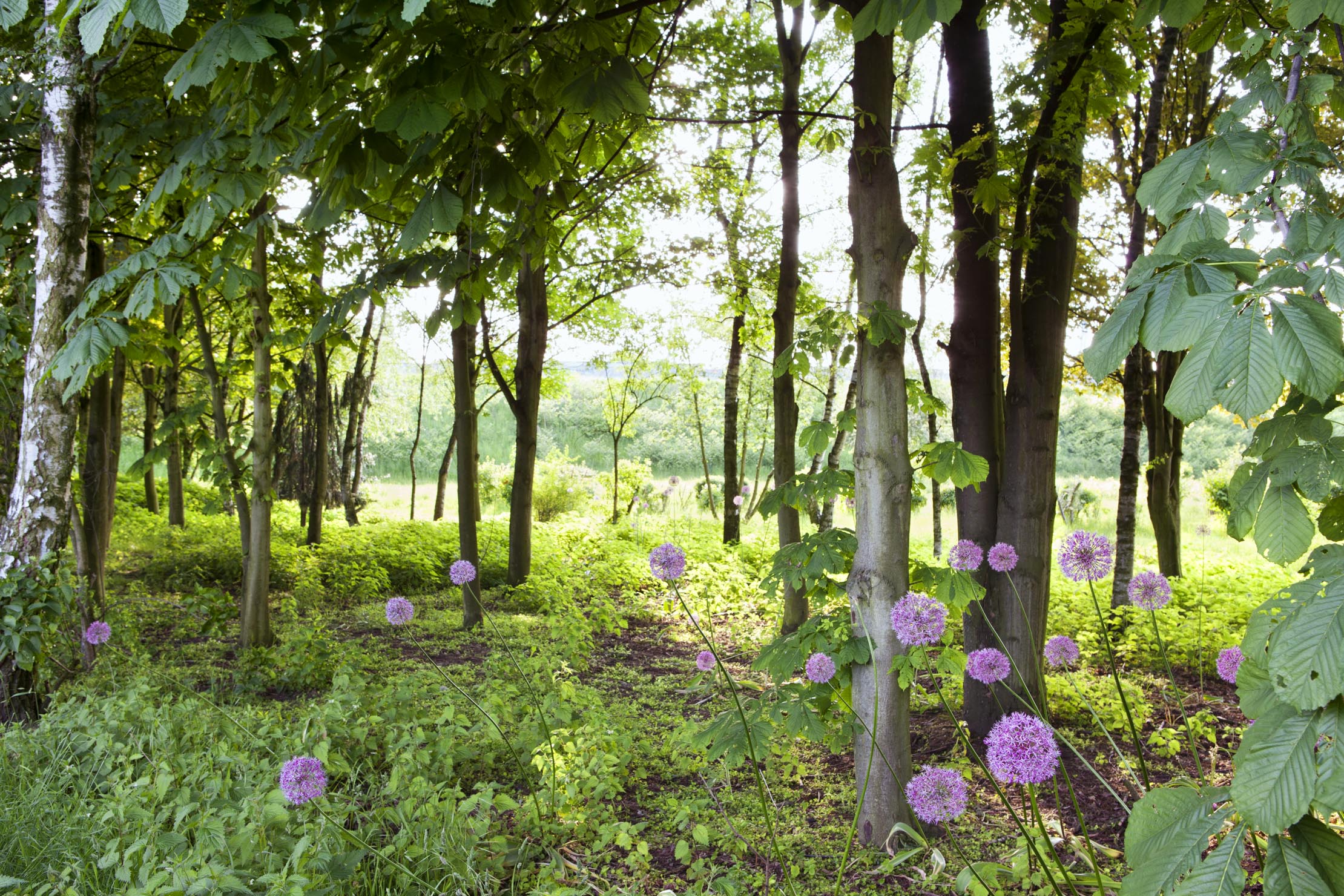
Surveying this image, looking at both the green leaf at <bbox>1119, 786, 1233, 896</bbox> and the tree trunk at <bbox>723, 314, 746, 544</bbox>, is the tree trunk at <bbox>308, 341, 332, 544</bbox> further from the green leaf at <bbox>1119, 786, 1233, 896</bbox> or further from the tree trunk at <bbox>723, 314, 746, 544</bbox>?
the green leaf at <bbox>1119, 786, 1233, 896</bbox>

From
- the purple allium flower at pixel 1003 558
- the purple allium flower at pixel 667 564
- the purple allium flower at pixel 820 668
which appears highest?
the purple allium flower at pixel 1003 558

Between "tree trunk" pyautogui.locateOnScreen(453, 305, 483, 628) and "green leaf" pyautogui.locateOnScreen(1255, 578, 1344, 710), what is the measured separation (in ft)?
19.2

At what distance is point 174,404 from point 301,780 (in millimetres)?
8795

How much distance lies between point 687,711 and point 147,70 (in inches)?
215

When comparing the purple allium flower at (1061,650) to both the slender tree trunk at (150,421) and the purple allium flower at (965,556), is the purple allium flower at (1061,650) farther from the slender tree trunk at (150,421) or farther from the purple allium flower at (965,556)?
the slender tree trunk at (150,421)

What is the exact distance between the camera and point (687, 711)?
4.41m

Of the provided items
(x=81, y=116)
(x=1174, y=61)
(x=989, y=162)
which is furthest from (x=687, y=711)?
(x=1174, y=61)

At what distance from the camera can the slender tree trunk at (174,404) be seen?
5.31 m

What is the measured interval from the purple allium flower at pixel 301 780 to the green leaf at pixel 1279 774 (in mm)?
1797

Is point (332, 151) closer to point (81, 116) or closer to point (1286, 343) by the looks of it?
point (1286, 343)

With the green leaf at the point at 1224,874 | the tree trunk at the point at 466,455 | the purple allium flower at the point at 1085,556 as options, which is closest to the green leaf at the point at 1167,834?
the green leaf at the point at 1224,874

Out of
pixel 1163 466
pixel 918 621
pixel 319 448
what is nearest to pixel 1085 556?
pixel 918 621

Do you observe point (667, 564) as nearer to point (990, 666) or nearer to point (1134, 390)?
point (990, 666)

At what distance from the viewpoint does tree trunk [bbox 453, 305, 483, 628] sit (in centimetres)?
620
